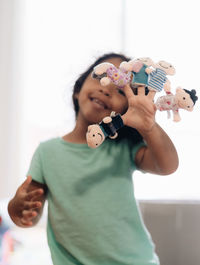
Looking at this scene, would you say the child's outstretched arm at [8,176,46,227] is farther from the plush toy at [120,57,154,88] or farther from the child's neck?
the plush toy at [120,57,154,88]

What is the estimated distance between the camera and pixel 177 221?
0.64 meters

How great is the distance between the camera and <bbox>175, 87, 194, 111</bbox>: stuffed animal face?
1.28ft

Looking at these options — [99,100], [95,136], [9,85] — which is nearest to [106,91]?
[99,100]

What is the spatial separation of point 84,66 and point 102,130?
1.08 feet

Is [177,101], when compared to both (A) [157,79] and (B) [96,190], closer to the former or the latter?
(A) [157,79]

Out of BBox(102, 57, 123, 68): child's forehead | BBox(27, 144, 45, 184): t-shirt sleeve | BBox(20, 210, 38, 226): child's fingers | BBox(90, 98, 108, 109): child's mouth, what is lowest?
BBox(20, 210, 38, 226): child's fingers

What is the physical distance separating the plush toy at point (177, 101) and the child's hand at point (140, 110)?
0.4 inches

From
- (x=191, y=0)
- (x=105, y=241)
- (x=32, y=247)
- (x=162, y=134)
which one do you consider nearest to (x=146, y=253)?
(x=105, y=241)

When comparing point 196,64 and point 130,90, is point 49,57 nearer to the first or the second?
point 196,64

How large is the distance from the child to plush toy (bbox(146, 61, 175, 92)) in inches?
2.4

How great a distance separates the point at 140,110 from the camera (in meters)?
0.41

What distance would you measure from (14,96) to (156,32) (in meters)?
0.61

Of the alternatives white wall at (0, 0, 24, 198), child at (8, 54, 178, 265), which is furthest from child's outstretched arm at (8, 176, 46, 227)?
white wall at (0, 0, 24, 198)

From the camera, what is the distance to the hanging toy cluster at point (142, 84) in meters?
0.39
